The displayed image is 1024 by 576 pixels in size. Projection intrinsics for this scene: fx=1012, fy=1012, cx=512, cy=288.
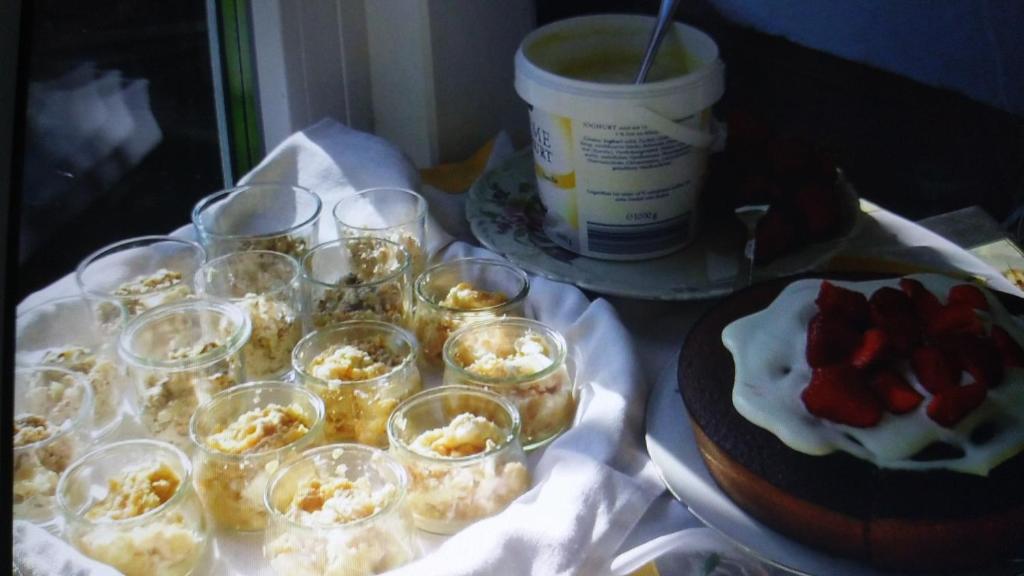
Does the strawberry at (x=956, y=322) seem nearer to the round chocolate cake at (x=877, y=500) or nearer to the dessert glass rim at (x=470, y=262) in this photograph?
the round chocolate cake at (x=877, y=500)

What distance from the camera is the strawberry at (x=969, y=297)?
1.87 ft

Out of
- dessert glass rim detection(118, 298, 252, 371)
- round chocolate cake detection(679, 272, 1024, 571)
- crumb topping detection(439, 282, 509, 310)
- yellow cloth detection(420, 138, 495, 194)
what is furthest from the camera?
yellow cloth detection(420, 138, 495, 194)

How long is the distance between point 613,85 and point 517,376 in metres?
0.22

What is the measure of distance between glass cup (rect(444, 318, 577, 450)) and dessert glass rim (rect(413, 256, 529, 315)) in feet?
0.09

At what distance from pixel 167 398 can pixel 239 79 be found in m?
0.42

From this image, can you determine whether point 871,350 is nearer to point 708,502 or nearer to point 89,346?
point 708,502

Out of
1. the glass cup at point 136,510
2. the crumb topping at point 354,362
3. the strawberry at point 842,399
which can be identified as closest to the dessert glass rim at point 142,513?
the glass cup at point 136,510

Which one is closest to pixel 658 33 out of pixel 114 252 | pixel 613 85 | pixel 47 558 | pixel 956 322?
pixel 613 85

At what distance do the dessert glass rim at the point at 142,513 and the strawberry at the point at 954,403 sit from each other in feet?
1.25

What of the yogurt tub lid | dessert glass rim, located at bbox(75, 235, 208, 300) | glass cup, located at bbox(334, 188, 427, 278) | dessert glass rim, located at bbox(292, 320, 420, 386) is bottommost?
dessert glass rim, located at bbox(292, 320, 420, 386)

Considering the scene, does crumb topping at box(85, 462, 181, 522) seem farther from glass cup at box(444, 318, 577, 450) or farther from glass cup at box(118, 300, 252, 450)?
glass cup at box(444, 318, 577, 450)

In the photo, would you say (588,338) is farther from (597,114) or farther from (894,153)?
(894,153)

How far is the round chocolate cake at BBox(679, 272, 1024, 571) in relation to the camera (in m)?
0.48

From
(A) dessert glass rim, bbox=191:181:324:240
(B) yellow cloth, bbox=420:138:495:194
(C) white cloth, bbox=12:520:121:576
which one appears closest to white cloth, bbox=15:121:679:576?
(C) white cloth, bbox=12:520:121:576
